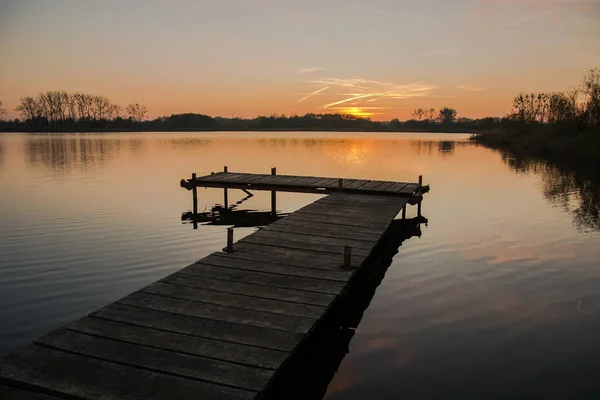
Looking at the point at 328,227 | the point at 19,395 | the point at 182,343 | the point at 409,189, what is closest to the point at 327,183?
the point at 409,189

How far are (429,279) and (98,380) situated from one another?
9058mm

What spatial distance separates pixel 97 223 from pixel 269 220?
7295 millimetres

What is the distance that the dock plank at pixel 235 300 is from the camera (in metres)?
7.22

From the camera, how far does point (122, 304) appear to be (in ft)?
24.3

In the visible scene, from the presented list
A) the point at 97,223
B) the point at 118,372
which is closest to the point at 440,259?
the point at 118,372

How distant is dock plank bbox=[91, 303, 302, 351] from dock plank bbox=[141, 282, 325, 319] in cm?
70

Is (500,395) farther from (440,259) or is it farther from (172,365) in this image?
(440,259)

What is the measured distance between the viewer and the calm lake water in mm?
7512

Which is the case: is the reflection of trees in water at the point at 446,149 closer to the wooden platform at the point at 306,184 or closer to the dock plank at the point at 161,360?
the wooden platform at the point at 306,184

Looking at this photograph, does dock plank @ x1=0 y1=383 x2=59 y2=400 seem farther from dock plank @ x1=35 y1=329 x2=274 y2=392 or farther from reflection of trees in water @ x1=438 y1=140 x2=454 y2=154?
reflection of trees in water @ x1=438 y1=140 x2=454 y2=154

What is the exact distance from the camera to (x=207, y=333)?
633 cm

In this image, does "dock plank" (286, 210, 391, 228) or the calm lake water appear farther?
"dock plank" (286, 210, 391, 228)

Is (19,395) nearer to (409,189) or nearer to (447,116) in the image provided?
(409,189)

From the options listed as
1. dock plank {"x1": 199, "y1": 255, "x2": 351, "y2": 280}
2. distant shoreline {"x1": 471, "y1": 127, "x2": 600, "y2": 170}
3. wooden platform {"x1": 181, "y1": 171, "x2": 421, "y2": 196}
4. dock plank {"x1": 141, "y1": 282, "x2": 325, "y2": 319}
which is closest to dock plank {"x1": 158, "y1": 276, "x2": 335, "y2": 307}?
dock plank {"x1": 141, "y1": 282, "x2": 325, "y2": 319}
